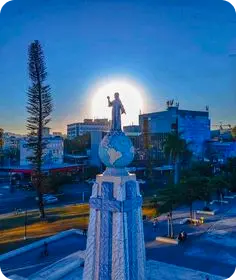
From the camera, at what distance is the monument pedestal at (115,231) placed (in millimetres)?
5227

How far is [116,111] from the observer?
18.5 feet

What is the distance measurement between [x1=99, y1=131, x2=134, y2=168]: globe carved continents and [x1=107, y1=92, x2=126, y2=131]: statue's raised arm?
174 millimetres

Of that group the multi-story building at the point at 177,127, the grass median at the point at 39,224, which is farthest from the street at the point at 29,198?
the multi-story building at the point at 177,127

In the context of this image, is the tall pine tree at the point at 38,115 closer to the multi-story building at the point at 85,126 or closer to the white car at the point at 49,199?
the white car at the point at 49,199

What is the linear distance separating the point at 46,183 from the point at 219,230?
923 centimetres

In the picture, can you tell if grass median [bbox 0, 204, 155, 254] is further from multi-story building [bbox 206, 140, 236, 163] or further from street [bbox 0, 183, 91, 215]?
multi-story building [bbox 206, 140, 236, 163]

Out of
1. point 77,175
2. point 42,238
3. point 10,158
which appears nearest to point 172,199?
point 42,238

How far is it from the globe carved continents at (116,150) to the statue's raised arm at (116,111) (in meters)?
0.17

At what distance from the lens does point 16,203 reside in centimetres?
2197

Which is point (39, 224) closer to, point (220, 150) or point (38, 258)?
point (38, 258)

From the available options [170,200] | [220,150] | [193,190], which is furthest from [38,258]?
[220,150]

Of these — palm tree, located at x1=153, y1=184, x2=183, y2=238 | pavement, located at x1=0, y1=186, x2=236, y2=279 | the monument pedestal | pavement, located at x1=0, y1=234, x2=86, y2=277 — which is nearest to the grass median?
pavement, located at x1=0, y1=234, x2=86, y2=277

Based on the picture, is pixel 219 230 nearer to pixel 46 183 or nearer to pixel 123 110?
pixel 46 183

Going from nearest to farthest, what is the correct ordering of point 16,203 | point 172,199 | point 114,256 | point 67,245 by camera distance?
point 114,256, point 67,245, point 172,199, point 16,203
